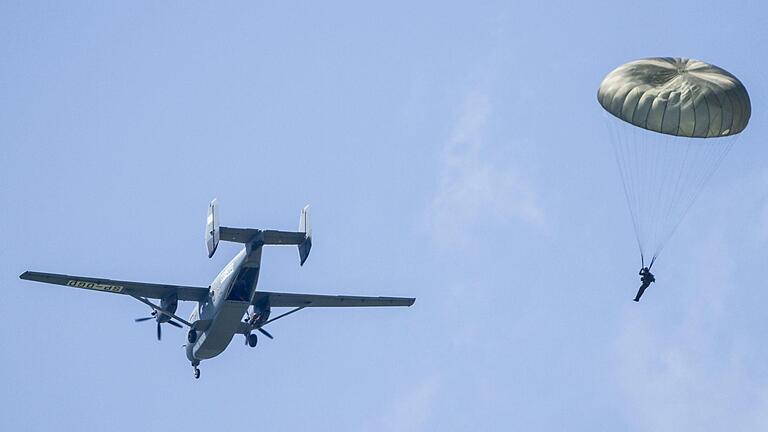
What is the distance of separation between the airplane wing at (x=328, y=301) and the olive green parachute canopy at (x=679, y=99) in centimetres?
2057

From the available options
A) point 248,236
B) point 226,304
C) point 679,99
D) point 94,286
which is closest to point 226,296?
point 226,304

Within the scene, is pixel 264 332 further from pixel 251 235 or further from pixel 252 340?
pixel 251 235

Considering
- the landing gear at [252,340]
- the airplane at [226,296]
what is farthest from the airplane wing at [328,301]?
the landing gear at [252,340]

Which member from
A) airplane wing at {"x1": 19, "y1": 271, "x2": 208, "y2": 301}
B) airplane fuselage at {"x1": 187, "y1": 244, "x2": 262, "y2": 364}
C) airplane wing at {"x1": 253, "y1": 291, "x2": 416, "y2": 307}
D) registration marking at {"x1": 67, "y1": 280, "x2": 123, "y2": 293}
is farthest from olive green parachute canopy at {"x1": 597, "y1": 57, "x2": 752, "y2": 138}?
registration marking at {"x1": 67, "y1": 280, "x2": 123, "y2": 293}

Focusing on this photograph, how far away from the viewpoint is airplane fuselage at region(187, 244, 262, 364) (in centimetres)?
6638

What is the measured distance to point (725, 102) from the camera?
63.6m

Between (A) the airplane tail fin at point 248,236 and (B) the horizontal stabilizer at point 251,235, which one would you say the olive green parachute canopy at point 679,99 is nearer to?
(A) the airplane tail fin at point 248,236

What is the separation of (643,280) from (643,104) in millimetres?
8635

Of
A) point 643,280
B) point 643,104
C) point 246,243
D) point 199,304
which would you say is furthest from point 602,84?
point 199,304

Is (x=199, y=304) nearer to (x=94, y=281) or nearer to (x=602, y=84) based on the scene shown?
(x=94, y=281)

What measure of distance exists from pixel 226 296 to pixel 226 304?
54cm

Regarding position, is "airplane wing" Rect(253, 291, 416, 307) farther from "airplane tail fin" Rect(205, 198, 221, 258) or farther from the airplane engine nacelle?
"airplane tail fin" Rect(205, 198, 221, 258)

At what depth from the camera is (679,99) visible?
210 ft

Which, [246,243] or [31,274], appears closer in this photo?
[246,243]
